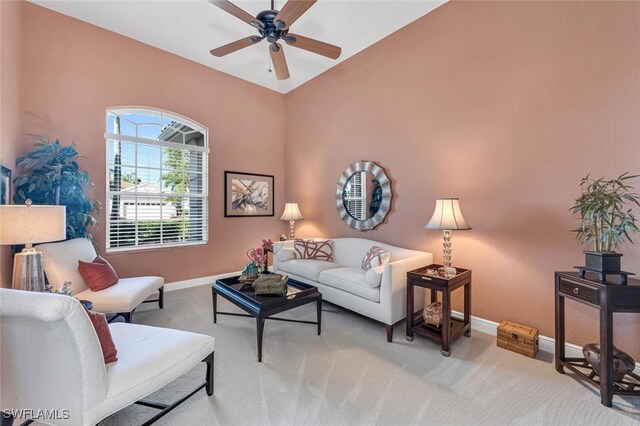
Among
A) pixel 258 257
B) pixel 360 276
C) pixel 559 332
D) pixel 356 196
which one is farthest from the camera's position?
pixel 356 196

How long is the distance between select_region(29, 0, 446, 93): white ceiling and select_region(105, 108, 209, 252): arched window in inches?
40.0

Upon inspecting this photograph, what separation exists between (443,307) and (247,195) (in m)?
3.66

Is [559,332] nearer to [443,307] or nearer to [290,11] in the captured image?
[443,307]

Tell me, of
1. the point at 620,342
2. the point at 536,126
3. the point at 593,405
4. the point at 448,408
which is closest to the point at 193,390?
the point at 448,408

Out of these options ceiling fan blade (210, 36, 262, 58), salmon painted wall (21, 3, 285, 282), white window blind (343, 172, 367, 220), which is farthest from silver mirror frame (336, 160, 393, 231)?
ceiling fan blade (210, 36, 262, 58)

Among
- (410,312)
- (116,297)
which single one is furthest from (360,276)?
(116,297)

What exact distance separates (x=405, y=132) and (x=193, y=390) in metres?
3.46

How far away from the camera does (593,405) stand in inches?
68.6

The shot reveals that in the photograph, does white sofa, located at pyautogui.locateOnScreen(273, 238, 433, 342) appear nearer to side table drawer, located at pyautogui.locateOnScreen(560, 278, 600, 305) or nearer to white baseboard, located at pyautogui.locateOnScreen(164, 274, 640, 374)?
white baseboard, located at pyautogui.locateOnScreen(164, 274, 640, 374)

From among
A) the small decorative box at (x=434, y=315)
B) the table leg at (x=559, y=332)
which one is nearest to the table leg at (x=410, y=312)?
the small decorative box at (x=434, y=315)

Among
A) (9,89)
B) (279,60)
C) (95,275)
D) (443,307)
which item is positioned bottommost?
(443,307)

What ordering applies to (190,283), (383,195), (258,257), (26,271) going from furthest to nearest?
(190,283), (383,195), (258,257), (26,271)

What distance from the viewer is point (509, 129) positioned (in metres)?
2.63

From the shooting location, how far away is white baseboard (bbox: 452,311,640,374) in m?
2.27
